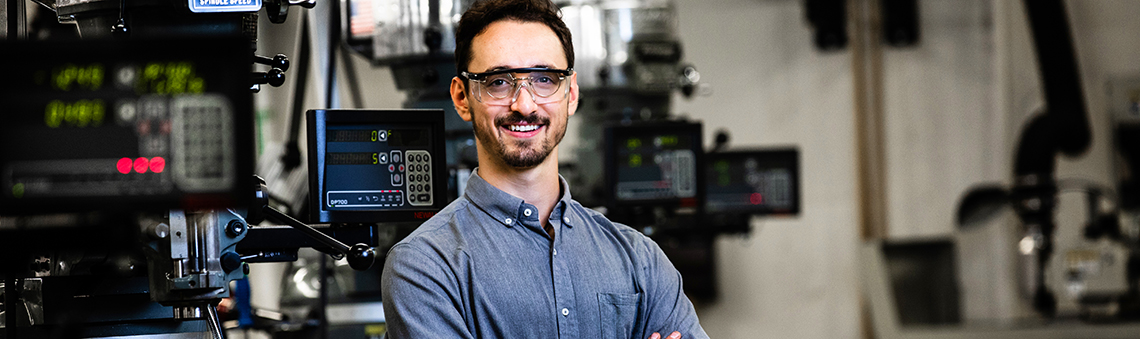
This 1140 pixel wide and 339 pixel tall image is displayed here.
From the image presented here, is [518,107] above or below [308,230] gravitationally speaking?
above

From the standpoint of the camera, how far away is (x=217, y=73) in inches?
54.4

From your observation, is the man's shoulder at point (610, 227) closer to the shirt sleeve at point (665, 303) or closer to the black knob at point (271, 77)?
the shirt sleeve at point (665, 303)

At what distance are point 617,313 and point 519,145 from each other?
37 centimetres

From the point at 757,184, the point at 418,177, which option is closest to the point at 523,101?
the point at 418,177

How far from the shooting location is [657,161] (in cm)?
433

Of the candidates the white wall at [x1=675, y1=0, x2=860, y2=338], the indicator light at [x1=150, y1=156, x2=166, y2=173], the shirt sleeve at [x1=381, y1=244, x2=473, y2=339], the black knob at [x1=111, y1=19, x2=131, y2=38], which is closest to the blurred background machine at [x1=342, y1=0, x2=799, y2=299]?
the black knob at [x1=111, y1=19, x2=131, y2=38]

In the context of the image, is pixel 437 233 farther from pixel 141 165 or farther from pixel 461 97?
pixel 141 165

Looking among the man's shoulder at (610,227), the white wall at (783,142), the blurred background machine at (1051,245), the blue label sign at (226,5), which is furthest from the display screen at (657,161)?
the white wall at (783,142)

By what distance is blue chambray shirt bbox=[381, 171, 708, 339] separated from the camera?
1.78 m

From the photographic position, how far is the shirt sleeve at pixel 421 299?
5.74ft

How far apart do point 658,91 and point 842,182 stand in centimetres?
298

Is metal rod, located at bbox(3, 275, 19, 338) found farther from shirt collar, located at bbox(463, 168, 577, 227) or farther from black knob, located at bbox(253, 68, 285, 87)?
shirt collar, located at bbox(463, 168, 577, 227)

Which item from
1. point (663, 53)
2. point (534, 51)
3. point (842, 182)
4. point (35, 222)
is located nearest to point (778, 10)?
point (842, 182)

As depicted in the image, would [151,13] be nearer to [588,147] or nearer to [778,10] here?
[588,147]
